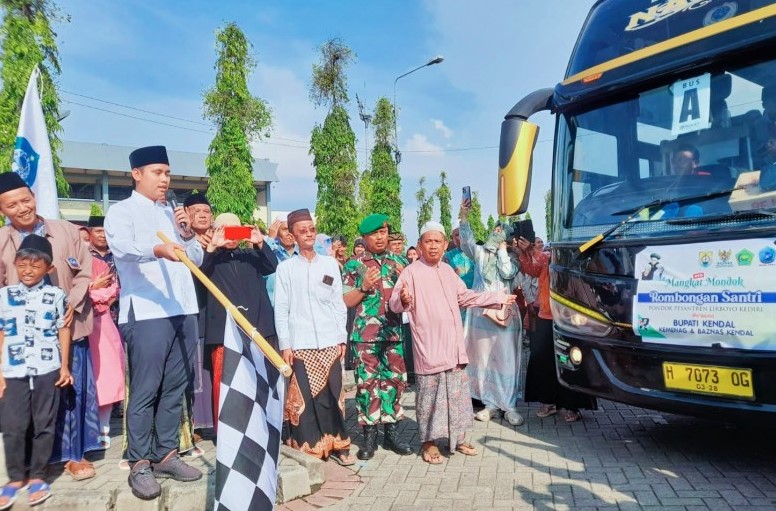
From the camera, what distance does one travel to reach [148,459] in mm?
3658

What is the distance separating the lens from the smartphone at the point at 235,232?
3787mm

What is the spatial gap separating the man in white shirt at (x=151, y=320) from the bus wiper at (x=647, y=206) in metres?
2.70

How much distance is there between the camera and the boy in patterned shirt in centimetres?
369

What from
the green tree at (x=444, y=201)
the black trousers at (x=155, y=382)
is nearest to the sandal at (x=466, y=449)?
the black trousers at (x=155, y=382)

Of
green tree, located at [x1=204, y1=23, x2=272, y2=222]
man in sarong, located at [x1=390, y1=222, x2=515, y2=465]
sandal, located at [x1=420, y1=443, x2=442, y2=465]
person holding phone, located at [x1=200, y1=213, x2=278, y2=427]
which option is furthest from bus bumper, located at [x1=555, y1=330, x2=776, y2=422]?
green tree, located at [x1=204, y1=23, x2=272, y2=222]

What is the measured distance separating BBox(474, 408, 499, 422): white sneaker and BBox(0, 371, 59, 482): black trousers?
12.4 ft

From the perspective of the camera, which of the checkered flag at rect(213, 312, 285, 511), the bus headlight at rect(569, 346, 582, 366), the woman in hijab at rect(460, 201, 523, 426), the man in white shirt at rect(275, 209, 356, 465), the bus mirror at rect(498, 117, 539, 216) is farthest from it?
the woman in hijab at rect(460, 201, 523, 426)

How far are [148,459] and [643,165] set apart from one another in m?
3.80

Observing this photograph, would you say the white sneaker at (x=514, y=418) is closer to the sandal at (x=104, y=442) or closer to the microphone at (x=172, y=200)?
the microphone at (x=172, y=200)

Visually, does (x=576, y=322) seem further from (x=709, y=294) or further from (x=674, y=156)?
(x=674, y=156)

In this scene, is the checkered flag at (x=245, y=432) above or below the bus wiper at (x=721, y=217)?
below

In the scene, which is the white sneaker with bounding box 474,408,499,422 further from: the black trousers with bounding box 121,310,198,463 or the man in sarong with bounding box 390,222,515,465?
the black trousers with bounding box 121,310,198,463

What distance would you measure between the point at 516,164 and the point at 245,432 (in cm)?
280

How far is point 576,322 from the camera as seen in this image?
4141 mm
